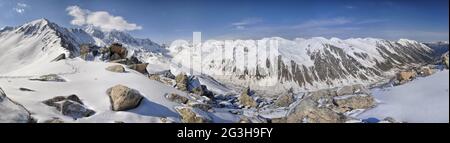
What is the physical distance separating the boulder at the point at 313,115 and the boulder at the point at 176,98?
4.00 metres

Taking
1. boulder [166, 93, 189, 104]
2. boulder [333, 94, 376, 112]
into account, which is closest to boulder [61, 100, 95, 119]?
boulder [166, 93, 189, 104]

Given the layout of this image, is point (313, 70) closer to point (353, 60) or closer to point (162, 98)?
point (353, 60)

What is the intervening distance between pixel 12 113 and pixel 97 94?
10.8 ft

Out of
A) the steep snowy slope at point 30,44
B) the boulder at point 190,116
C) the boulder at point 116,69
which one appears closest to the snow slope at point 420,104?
the boulder at point 190,116

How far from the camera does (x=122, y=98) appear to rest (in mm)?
9625

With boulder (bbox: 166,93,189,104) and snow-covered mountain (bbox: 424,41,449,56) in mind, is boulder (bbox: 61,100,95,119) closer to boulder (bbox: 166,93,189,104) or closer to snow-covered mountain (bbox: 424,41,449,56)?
boulder (bbox: 166,93,189,104)

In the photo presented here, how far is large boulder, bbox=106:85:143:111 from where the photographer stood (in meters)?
9.35

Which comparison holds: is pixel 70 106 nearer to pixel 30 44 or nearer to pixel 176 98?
pixel 176 98

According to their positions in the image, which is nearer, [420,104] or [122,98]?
[420,104]

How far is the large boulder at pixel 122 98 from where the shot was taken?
30.7 feet

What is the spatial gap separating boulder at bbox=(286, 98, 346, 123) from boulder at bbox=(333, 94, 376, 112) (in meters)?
0.72

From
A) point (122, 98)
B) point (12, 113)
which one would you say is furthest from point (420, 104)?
point (122, 98)
